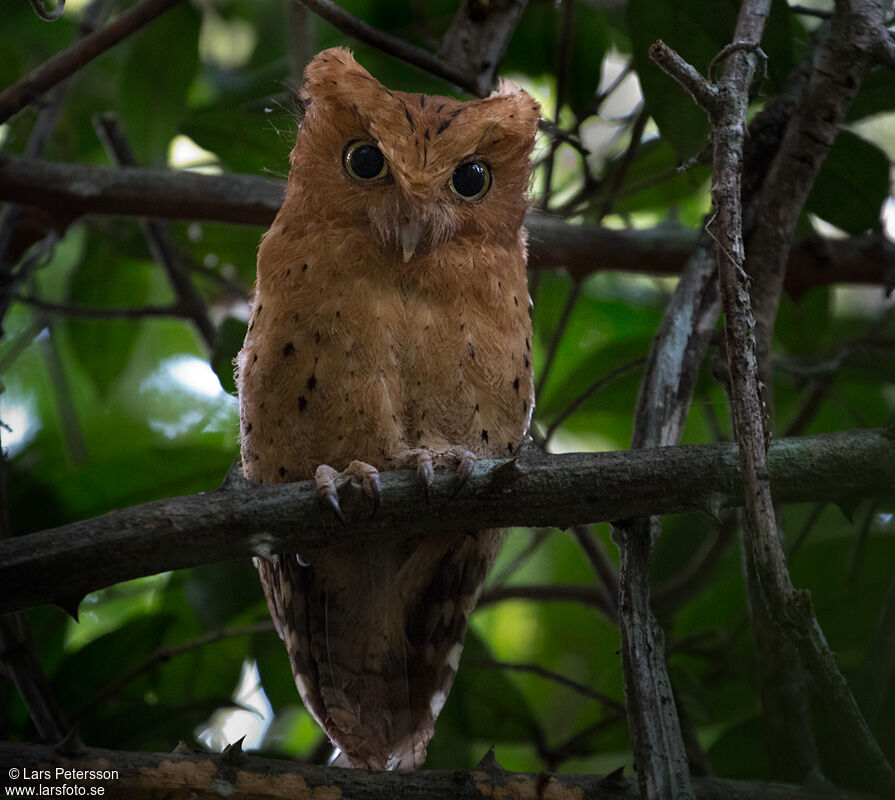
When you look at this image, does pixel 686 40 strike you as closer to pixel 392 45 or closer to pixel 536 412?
pixel 392 45

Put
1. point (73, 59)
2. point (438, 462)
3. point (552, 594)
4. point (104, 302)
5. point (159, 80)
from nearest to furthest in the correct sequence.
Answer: point (438, 462) → point (73, 59) → point (552, 594) → point (159, 80) → point (104, 302)

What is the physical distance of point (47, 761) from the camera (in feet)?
4.07

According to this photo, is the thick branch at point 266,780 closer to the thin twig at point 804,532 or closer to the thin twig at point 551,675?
the thin twig at point 551,675

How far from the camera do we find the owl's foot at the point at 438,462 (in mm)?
1295

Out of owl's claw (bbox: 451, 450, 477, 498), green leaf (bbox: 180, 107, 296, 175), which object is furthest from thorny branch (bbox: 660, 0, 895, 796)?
green leaf (bbox: 180, 107, 296, 175)

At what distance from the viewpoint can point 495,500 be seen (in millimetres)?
1274

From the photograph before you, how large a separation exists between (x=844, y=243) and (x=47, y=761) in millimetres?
2107

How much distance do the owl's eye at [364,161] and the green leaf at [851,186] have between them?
1.01 meters

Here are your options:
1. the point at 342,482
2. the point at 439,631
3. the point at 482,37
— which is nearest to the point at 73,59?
the point at 482,37

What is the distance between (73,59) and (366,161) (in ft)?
2.06

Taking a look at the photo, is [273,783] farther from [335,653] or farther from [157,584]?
[157,584]

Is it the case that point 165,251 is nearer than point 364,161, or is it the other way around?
point 364,161

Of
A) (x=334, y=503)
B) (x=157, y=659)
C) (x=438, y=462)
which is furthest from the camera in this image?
(x=157, y=659)

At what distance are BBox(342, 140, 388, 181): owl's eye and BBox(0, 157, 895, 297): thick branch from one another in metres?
0.55
